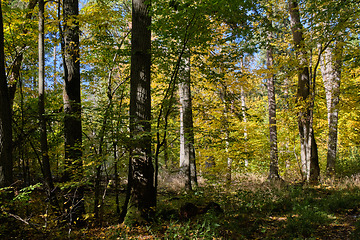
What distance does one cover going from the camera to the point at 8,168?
13.1 ft

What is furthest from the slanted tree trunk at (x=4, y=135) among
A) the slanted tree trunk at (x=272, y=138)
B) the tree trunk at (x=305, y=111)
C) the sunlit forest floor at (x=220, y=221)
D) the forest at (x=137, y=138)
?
the slanted tree trunk at (x=272, y=138)

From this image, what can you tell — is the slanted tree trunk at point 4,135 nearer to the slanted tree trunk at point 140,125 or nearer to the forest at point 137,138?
the forest at point 137,138

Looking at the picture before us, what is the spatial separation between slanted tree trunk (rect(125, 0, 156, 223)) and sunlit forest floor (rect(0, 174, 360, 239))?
34cm

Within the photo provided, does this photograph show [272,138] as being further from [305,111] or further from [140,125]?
[140,125]

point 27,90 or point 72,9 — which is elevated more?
point 72,9

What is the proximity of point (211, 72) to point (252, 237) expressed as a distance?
349 centimetres

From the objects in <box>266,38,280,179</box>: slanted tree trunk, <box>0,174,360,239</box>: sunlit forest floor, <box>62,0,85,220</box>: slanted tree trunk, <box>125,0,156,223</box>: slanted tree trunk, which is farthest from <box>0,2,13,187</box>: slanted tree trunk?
<box>266,38,280,179</box>: slanted tree trunk

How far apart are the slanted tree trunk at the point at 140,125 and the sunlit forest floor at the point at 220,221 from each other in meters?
0.34

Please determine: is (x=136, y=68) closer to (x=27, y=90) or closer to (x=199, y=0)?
(x=199, y=0)

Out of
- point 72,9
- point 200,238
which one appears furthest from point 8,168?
point 72,9

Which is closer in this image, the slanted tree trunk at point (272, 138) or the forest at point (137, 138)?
the forest at point (137, 138)

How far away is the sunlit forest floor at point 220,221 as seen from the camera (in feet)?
12.4

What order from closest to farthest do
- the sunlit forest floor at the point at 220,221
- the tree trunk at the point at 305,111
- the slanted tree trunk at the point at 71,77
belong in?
the sunlit forest floor at the point at 220,221, the slanted tree trunk at the point at 71,77, the tree trunk at the point at 305,111

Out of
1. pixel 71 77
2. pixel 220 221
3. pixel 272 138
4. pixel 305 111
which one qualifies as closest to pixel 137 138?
pixel 220 221
